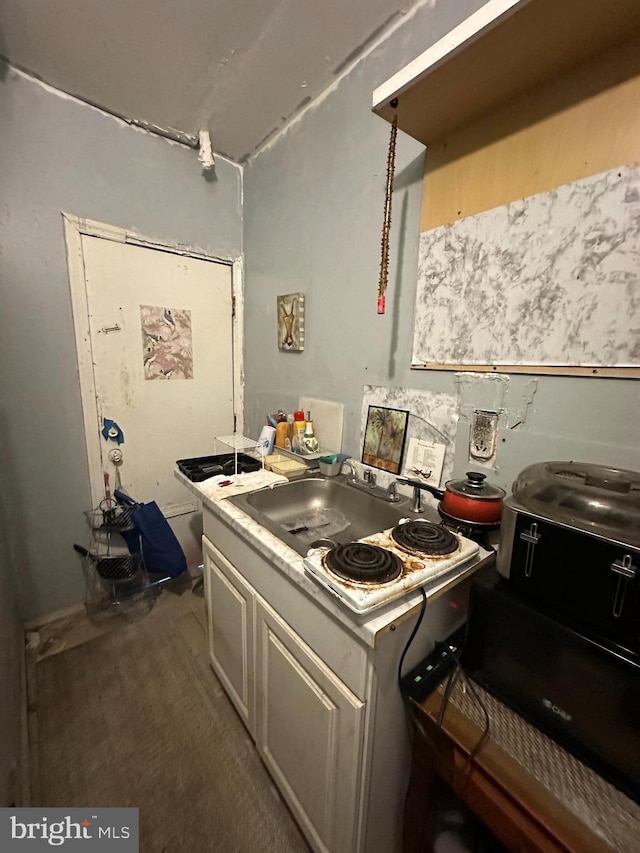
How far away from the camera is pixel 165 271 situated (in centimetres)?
181

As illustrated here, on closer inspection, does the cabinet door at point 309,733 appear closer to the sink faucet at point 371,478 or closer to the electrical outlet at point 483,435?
the sink faucet at point 371,478

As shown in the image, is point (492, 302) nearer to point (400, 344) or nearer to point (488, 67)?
point (400, 344)

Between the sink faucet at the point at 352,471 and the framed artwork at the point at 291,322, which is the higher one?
the framed artwork at the point at 291,322

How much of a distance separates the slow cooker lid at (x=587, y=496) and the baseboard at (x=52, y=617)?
7.32ft

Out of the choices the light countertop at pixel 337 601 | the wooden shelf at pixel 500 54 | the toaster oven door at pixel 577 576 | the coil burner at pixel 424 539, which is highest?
the wooden shelf at pixel 500 54

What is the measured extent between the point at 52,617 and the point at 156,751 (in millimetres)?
1013

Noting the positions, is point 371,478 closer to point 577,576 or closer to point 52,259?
point 577,576

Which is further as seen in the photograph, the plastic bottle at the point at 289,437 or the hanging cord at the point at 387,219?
the plastic bottle at the point at 289,437

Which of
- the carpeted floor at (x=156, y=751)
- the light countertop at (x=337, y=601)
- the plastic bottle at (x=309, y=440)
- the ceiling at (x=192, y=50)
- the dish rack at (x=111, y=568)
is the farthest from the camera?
the dish rack at (x=111, y=568)

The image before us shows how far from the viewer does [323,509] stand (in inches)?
54.5

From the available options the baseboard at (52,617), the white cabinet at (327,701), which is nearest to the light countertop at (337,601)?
the white cabinet at (327,701)

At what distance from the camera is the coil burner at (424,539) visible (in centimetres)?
82

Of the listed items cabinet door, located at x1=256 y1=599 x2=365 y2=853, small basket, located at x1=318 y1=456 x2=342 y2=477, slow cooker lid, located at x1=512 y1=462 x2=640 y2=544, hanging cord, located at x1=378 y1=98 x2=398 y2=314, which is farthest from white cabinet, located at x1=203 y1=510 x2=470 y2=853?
hanging cord, located at x1=378 y1=98 x2=398 y2=314

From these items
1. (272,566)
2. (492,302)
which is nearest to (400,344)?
(492,302)
